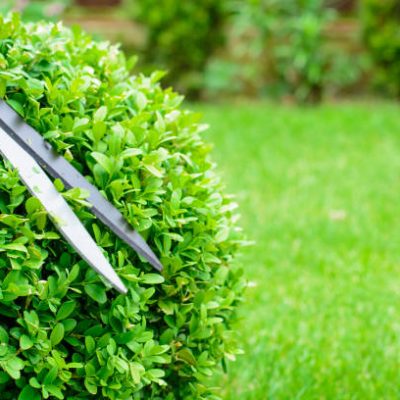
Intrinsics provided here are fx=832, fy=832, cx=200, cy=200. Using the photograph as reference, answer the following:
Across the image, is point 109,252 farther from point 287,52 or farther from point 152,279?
point 287,52

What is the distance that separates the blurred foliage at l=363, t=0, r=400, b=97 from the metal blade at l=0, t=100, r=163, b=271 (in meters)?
7.24

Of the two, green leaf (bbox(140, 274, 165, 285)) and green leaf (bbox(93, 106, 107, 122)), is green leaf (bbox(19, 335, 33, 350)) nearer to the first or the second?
green leaf (bbox(140, 274, 165, 285))

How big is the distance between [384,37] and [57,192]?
24.3 feet

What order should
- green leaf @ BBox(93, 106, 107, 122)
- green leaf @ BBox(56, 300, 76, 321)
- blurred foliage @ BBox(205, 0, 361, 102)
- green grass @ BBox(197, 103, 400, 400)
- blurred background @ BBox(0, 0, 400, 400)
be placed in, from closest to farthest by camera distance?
green leaf @ BBox(56, 300, 76, 321) → green leaf @ BBox(93, 106, 107, 122) → green grass @ BBox(197, 103, 400, 400) → blurred background @ BBox(0, 0, 400, 400) → blurred foliage @ BBox(205, 0, 361, 102)

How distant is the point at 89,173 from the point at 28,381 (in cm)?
55

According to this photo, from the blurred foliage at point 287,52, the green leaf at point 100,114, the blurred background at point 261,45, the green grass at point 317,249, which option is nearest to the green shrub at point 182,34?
the blurred background at point 261,45

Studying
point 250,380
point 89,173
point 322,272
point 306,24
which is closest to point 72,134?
point 89,173

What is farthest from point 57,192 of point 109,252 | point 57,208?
point 109,252

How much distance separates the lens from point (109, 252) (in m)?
2.07

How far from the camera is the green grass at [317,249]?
3.28m

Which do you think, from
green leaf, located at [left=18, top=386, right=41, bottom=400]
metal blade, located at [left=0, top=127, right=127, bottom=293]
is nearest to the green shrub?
metal blade, located at [left=0, top=127, right=127, bottom=293]

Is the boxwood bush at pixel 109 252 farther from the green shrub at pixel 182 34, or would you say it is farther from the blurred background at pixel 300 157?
the green shrub at pixel 182 34

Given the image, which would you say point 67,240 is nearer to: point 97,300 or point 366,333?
point 97,300

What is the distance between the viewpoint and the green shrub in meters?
8.79
